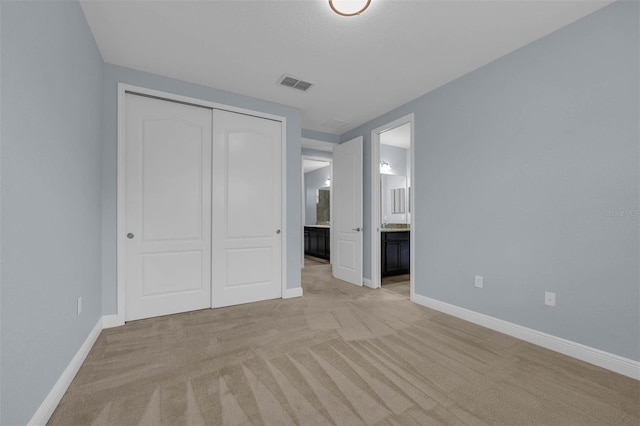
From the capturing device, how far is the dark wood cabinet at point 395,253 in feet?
15.6

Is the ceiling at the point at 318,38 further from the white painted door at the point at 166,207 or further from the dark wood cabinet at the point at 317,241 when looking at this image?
the dark wood cabinet at the point at 317,241

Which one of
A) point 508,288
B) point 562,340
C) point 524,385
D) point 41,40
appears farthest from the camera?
point 508,288

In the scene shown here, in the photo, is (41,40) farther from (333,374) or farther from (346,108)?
(346,108)

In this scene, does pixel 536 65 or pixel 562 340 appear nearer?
pixel 562 340

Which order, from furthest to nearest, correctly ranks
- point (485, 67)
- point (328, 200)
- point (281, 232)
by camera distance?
point (328, 200) < point (281, 232) < point (485, 67)

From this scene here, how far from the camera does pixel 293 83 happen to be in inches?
124

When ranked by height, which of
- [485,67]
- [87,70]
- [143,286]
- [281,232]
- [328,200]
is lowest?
[143,286]

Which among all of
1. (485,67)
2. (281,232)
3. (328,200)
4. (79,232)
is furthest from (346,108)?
(328,200)

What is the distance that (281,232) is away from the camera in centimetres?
364

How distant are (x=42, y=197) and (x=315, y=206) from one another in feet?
23.7

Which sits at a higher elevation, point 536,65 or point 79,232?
point 536,65

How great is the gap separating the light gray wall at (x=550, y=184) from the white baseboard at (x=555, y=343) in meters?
0.05

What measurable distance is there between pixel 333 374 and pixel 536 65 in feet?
9.74

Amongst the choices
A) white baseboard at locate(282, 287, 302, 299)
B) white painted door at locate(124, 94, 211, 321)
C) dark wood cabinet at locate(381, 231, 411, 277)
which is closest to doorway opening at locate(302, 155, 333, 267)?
dark wood cabinet at locate(381, 231, 411, 277)
